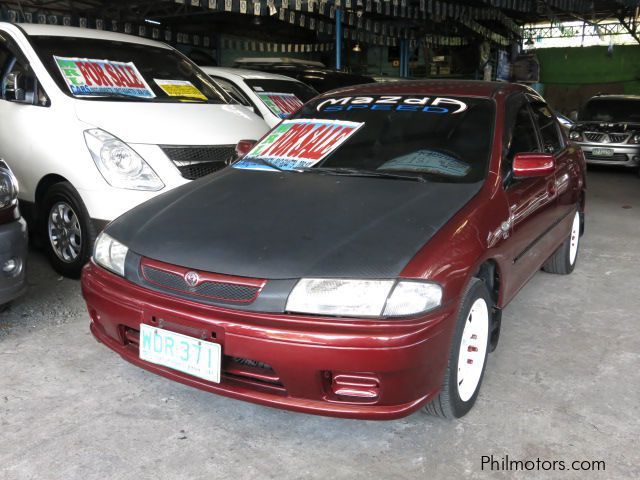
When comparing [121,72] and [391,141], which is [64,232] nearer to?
[121,72]

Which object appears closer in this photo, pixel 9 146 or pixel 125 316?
pixel 125 316

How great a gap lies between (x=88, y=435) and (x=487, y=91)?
243 centimetres

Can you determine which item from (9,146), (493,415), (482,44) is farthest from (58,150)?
(482,44)

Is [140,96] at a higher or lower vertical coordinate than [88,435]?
higher

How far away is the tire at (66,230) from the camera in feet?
12.0

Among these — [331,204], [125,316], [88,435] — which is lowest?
[88,435]

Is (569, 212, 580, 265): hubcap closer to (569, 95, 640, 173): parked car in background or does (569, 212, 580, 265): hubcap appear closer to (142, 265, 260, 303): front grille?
(142, 265, 260, 303): front grille

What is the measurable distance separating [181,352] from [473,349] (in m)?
1.15

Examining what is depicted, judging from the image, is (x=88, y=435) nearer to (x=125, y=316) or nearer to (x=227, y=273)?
(x=125, y=316)

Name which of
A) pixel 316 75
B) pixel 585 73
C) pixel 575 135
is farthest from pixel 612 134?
pixel 585 73

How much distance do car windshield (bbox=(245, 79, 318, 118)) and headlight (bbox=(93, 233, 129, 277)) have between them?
378 cm

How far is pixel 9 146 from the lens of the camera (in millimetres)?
4035

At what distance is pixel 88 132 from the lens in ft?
11.8
